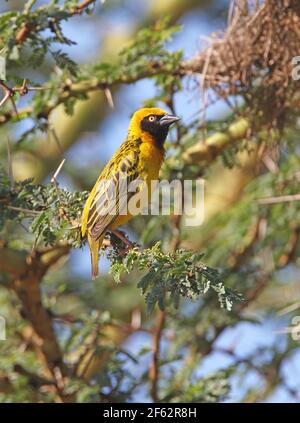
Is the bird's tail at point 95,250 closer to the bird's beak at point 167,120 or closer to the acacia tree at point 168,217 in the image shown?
the acacia tree at point 168,217

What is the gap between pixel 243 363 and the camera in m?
5.84

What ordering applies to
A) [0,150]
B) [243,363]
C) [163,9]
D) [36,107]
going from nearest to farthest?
[36,107]
[243,363]
[0,150]
[163,9]

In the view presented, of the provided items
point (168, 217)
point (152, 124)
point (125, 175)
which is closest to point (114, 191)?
point (125, 175)

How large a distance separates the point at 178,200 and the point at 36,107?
1.00 m

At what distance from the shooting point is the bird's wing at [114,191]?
4.29 metres

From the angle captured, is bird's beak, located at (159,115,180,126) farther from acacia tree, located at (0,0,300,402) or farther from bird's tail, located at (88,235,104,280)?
bird's tail, located at (88,235,104,280)

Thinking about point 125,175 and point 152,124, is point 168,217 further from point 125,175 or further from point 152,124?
point 125,175

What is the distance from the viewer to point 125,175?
476 centimetres

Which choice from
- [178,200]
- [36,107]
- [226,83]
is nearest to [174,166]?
[178,200]

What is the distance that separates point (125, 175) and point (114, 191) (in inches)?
6.2

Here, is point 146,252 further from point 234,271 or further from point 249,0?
point 234,271

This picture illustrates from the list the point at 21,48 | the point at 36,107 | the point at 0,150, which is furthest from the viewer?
the point at 0,150

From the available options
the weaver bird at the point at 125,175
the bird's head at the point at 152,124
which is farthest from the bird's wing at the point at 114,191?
the bird's head at the point at 152,124

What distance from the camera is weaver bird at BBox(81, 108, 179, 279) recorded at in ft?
14.2
